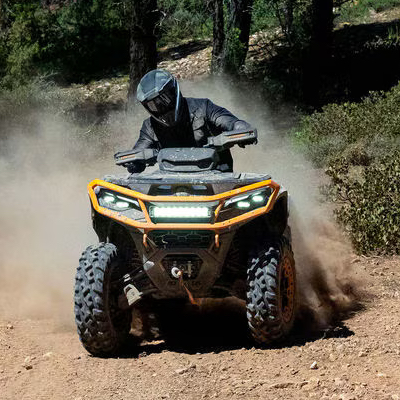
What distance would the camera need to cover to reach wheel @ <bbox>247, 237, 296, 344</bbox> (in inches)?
239

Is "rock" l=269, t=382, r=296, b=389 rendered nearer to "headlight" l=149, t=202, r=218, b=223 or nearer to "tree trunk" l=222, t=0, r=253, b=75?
"headlight" l=149, t=202, r=218, b=223

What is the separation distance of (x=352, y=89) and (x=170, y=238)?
46.6ft

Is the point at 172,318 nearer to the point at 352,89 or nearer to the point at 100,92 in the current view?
the point at 352,89

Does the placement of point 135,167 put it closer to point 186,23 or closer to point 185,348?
point 185,348

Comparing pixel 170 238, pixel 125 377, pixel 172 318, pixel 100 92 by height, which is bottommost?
pixel 100 92

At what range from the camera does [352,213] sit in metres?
9.77

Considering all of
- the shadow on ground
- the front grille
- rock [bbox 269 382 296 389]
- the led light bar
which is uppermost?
the led light bar

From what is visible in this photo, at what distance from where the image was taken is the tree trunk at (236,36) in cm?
1939

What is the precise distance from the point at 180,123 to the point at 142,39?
1097cm

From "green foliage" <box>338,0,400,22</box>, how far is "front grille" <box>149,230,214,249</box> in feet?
81.4

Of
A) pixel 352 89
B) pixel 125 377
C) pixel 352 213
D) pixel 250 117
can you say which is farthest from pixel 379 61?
pixel 125 377

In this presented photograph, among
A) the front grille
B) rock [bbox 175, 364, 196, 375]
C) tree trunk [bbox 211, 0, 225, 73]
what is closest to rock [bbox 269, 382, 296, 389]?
rock [bbox 175, 364, 196, 375]

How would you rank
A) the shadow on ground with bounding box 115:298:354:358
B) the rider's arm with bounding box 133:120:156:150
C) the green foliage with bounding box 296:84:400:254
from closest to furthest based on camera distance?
1. the shadow on ground with bounding box 115:298:354:358
2. the rider's arm with bounding box 133:120:156:150
3. the green foliage with bounding box 296:84:400:254

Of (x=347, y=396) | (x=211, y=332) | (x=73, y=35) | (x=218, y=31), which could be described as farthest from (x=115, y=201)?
(x=73, y=35)
